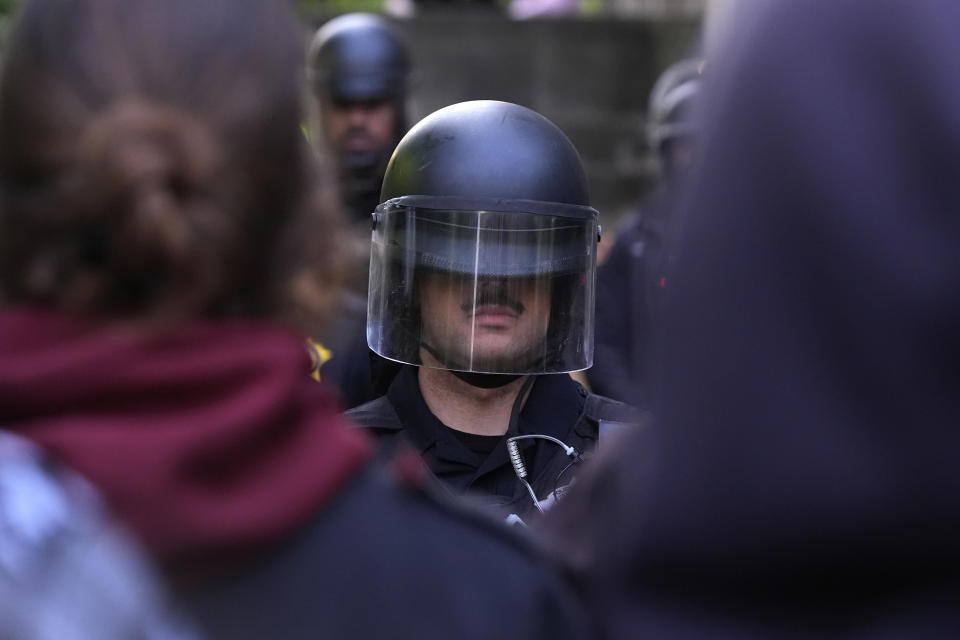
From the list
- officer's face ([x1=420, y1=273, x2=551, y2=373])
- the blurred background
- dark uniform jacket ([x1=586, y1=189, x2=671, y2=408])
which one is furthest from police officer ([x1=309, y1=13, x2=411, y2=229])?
the blurred background

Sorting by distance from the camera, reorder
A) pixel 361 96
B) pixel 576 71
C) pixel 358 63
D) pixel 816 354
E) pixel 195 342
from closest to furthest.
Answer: pixel 816 354, pixel 195 342, pixel 361 96, pixel 358 63, pixel 576 71

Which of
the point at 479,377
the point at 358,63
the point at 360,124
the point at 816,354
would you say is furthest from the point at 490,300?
Result: the point at 358,63

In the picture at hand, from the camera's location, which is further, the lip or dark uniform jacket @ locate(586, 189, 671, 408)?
dark uniform jacket @ locate(586, 189, 671, 408)

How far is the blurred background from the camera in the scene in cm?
968

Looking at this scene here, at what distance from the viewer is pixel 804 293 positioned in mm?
1049

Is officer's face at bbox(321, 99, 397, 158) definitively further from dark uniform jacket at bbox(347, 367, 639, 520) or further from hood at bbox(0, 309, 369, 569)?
hood at bbox(0, 309, 369, 569)

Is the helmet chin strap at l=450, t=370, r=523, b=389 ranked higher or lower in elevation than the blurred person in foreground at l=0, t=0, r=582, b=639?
lower

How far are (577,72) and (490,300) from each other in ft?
23.8

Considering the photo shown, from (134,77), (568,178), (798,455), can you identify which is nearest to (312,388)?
(134,77)

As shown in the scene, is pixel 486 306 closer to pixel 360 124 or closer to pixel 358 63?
pixel 360 124

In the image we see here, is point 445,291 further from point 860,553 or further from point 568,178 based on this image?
point 860,553

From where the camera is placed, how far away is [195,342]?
3.78 feet

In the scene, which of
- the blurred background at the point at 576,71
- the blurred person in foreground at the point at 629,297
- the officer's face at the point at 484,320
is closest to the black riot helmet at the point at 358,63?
the blurred person in foreground at the point at 629,297

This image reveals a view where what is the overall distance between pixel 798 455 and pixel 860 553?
3.9 inches
